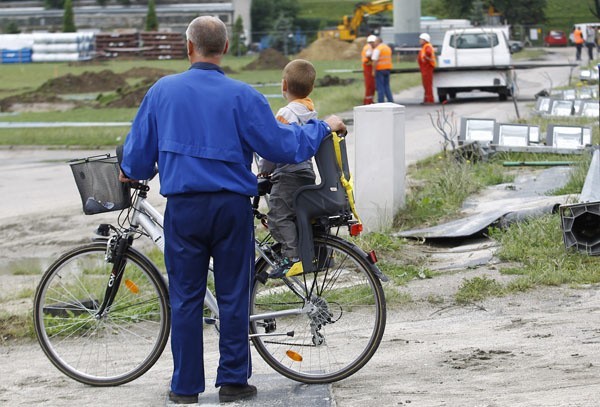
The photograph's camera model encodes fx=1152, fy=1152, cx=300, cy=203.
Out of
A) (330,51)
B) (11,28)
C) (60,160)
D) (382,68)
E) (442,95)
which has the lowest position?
(330,51)

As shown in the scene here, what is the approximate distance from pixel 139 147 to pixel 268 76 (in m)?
42.5

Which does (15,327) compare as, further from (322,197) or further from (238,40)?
(238,40)

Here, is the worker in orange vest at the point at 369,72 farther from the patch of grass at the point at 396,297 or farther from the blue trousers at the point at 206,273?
the blue trousers at the point at 206,273

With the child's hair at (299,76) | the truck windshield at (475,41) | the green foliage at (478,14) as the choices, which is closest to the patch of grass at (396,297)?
the child's hair at (299,76)

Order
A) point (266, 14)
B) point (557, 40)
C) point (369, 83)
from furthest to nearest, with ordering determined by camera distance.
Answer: point (266, 14) → point (557, 40) → point (369, 83)

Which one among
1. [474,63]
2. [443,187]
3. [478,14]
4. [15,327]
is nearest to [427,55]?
[474,63]

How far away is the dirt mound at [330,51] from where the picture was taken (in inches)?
2773

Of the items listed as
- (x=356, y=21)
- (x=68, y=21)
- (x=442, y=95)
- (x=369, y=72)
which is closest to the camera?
(x=369, y=72)

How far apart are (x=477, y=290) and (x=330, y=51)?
64.0m

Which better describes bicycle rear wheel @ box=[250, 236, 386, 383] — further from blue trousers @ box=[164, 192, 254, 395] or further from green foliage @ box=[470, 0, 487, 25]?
green foliage @ box=[470, 0, 487, 25]

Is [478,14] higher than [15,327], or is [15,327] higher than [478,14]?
[15,327]

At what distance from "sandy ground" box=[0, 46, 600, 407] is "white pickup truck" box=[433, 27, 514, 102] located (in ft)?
69.2

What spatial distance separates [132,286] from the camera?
6129mm

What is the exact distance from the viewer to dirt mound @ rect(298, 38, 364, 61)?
7044 centimetres
